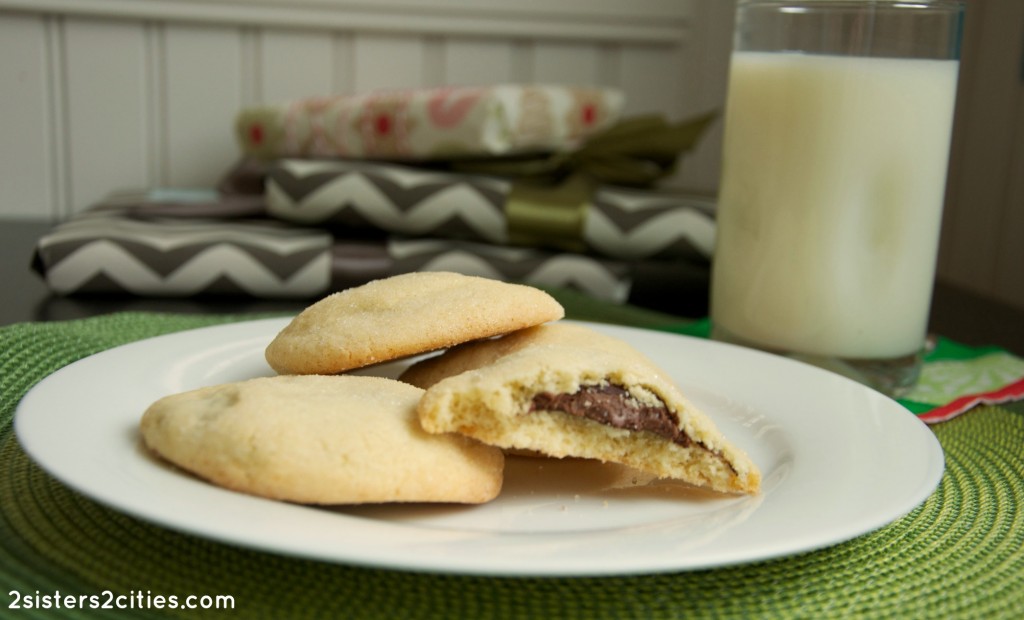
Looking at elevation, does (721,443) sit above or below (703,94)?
below

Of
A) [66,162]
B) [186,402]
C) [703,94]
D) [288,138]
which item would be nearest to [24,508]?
[186,402]

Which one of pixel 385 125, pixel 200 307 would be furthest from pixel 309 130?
pixel 200 307

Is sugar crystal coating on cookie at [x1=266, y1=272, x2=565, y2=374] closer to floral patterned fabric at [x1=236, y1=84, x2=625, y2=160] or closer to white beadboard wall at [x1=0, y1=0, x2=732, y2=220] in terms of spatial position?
floral patterned fabric at [x1=236, y1=84, x2=625, y2=160]

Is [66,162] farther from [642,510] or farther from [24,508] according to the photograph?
[642,510]

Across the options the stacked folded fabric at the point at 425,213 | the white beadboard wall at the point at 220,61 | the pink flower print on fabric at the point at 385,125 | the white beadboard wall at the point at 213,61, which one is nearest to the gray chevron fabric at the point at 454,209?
the stacked folded fabric at the point at 425,213

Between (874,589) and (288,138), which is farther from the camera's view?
(288,138)

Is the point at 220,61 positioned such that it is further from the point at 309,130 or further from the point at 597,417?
the point at 597,417
